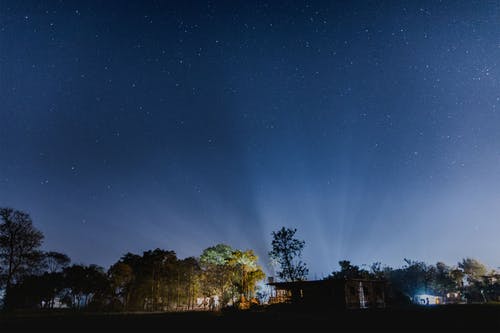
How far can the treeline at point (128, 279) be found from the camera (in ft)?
153

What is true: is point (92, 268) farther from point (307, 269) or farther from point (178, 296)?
point (307, 269)

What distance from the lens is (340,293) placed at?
3866 centimetres

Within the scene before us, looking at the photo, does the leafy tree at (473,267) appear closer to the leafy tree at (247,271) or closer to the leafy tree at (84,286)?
the leafy tree at (247,271)

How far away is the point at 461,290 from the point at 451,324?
8983cm

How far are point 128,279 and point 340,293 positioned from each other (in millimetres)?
41853

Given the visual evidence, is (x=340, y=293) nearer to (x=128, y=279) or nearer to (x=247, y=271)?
(x=247, y=271)

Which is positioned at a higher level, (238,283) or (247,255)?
(247,255)

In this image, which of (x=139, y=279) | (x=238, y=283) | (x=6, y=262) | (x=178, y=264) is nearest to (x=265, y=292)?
(x=238, y=283)

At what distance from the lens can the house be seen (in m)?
38.6

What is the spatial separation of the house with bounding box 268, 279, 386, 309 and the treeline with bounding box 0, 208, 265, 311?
8.18 meters

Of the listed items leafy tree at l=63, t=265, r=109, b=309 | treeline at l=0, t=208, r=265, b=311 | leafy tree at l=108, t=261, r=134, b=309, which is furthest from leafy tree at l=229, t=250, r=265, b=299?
leafy tree at l=63, t=265, r=109, b=309

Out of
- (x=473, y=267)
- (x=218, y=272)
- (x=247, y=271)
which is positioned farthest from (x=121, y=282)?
(x=473, y=267)

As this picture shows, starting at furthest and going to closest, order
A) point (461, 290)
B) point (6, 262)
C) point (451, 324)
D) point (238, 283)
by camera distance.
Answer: point (461, 290), point (238, 283), point (6, 262), point (451, 324)

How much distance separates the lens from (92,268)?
6341cm
